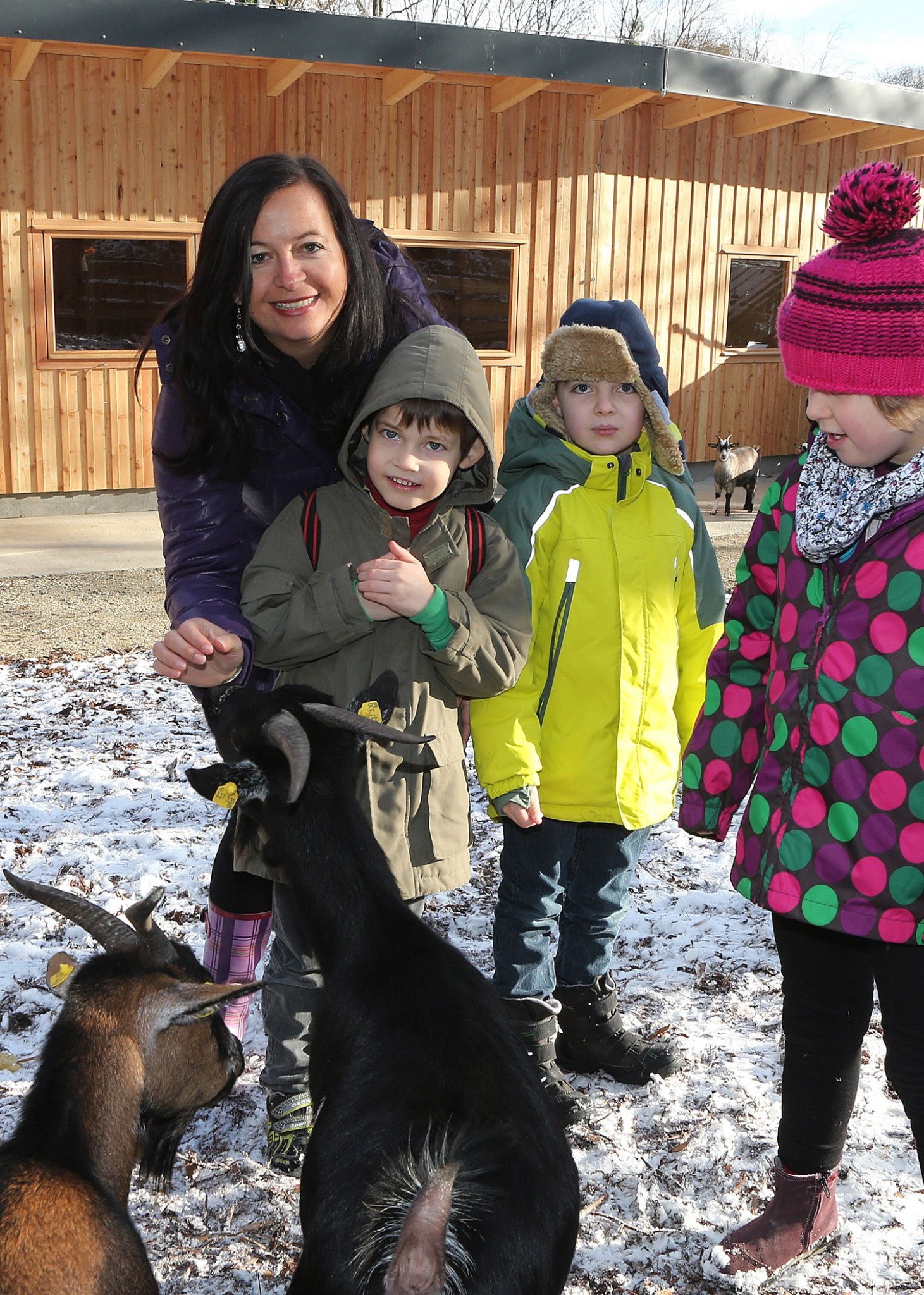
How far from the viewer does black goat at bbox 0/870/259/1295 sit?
6.64 feet

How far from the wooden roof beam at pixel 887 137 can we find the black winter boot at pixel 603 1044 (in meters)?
13.6

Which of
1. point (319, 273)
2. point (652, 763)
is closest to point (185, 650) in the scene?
point (319, 273)

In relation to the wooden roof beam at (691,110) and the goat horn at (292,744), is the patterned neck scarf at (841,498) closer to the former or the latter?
the goat horn at (292,744)

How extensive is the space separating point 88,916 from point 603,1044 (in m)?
1.63

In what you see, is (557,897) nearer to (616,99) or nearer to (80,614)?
(80,614)

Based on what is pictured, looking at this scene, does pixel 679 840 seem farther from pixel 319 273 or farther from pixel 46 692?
pixel 46 692

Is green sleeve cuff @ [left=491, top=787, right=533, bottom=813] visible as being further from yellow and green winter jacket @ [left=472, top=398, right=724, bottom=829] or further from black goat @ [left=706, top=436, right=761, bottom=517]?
black goat @ [left=706, top=436, right=761, bottom=517]

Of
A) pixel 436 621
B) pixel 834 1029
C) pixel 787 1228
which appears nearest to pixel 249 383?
pixel 436 621

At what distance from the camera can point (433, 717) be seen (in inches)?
111

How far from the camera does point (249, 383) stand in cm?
290

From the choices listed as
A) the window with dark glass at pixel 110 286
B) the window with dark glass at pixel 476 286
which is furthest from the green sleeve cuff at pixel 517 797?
the window with dark glass at pixel 476 286

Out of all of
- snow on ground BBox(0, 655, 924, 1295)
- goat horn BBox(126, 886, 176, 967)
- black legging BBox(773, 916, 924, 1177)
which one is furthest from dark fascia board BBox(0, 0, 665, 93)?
black legging BBox(773, 916, 924, 1177)

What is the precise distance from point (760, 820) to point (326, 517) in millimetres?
1286

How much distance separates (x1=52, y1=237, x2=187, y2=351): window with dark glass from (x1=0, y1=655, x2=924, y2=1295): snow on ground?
6451 mm
